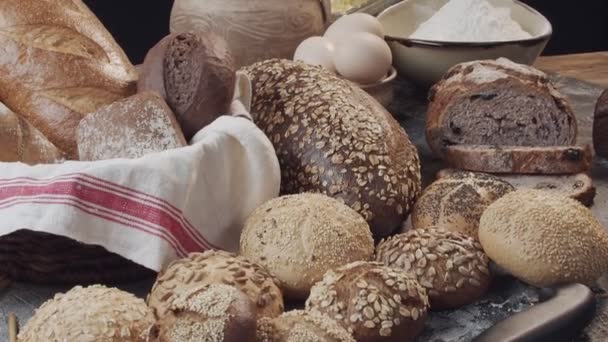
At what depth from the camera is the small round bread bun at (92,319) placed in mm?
1139

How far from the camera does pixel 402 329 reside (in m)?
1.27

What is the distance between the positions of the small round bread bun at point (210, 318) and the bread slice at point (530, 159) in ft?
3.12

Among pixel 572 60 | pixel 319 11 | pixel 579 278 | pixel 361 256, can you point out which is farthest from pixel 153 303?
pixel 572 60

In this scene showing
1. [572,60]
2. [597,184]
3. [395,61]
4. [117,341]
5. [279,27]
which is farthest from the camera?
[572,60]

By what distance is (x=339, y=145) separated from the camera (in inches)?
65.6

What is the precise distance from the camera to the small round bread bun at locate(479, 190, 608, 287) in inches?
55.2

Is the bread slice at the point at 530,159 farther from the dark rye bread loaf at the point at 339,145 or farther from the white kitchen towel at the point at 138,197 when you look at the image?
the white kitchen towel at the point at 138,197

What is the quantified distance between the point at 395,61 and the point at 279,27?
43 centimetres

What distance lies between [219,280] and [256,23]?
1.12 meters

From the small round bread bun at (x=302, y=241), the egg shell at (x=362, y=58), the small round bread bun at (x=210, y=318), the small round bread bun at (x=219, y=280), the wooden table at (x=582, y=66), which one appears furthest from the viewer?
the wooden table at (x=582, y=66)

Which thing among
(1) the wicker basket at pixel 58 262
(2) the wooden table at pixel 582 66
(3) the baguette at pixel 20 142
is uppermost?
(3) the baguette at pixel 20 142

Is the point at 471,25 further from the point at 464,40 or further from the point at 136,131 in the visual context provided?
the point at 136,131

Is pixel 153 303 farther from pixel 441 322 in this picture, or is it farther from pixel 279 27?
pixel 279 27

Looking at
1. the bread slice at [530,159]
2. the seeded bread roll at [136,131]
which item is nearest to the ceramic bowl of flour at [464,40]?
the bread slice at [530,159]
